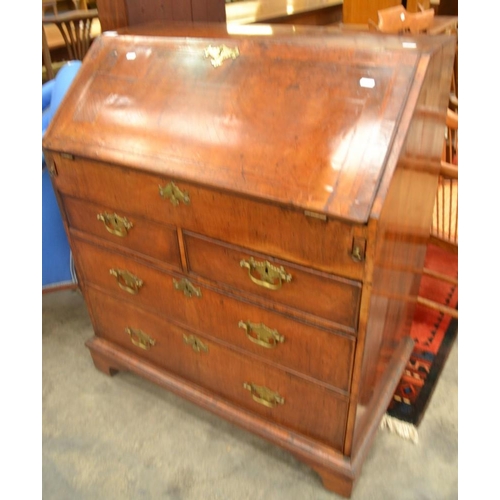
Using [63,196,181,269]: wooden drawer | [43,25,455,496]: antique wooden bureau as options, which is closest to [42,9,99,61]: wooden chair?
[43,25,455,496]: antique wooden bureau

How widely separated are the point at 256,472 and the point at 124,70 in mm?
1312

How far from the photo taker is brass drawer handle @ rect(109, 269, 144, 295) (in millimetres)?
1488

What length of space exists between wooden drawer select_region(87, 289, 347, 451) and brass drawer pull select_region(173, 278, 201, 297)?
0.18 m

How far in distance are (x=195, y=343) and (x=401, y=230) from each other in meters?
0.74

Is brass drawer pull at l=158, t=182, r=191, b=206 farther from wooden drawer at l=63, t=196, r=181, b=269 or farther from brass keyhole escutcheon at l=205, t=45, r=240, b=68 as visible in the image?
brass keyhole escutcheon at l=205, t=45, r=240, b=68

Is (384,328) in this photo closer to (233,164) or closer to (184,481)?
(233,164)

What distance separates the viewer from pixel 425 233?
1.51 metres

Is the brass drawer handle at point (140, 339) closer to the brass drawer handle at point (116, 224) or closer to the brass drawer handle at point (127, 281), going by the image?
the brass drawer handle at point (127, 281)

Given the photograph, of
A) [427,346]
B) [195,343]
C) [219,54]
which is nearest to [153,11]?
[219,54]

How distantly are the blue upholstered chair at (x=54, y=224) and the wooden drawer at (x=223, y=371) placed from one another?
0.31 m

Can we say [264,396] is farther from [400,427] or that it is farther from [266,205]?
[266,205]

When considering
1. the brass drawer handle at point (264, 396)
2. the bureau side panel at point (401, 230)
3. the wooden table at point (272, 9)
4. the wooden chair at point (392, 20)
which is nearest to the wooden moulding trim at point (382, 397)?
the bureau side panel at point (401, 230)

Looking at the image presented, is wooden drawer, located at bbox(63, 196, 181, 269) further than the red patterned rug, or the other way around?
the red patterned rug

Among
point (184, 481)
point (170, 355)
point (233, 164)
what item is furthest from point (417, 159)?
point (184, 481)
